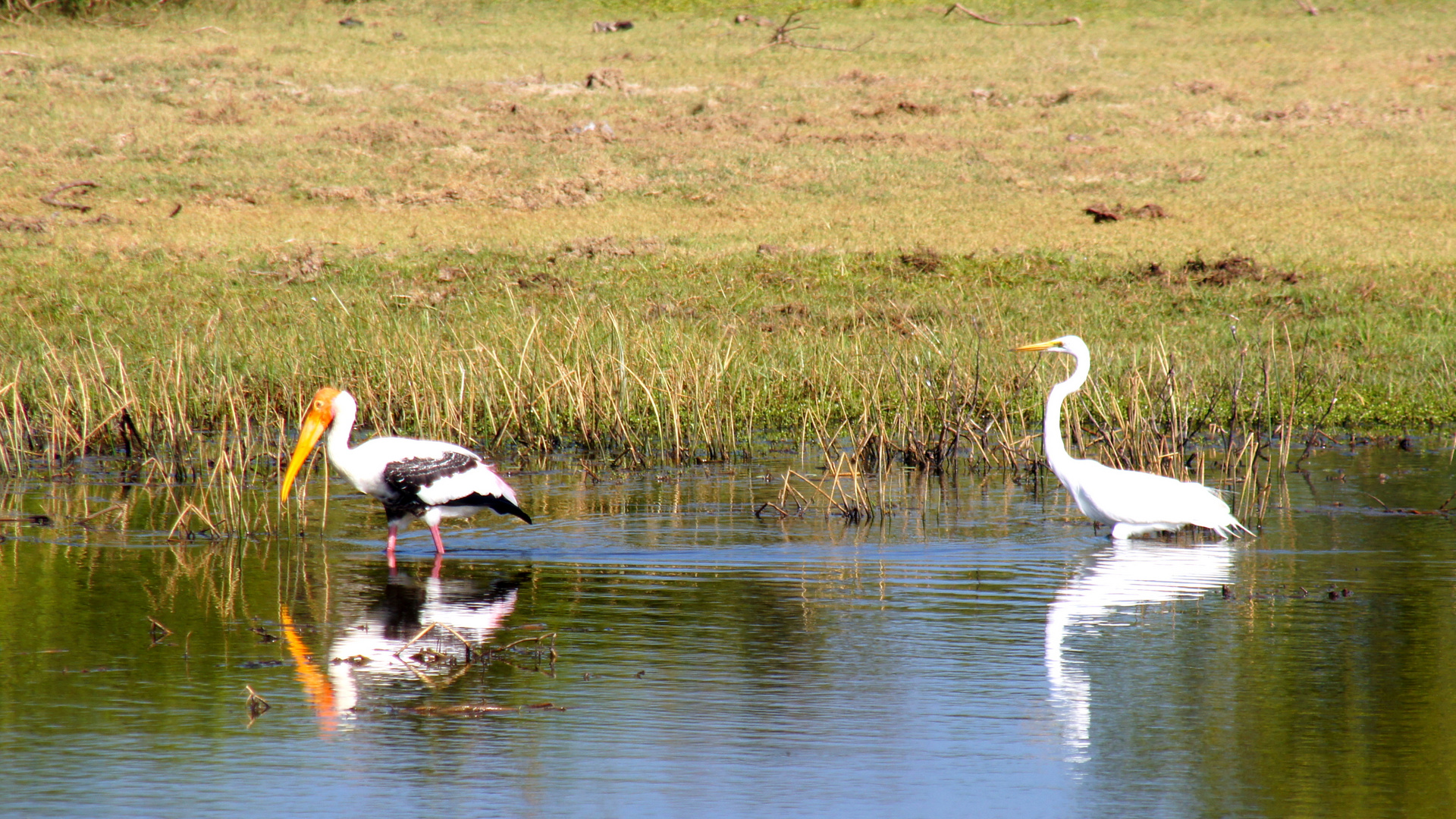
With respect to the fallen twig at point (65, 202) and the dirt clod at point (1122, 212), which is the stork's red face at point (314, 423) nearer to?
the fallen twig at point (65, 202)

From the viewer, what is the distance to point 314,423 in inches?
341

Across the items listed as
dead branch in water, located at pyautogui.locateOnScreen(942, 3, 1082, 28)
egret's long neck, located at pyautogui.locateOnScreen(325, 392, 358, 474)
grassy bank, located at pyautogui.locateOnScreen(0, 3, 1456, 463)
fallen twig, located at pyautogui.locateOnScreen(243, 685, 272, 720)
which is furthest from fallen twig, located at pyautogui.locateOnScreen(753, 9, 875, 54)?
fallen twig, located at pyautogui.locateOnScreen(243, 685, 272, 720)

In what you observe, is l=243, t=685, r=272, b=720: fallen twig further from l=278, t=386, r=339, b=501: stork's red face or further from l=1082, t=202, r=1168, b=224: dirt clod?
l=1082, t=202, r=1168, b=224: dirt clod

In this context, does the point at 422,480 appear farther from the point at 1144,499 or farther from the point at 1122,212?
the point at 1122,212

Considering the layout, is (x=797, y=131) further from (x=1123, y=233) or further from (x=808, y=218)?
(x=1123, y=233)

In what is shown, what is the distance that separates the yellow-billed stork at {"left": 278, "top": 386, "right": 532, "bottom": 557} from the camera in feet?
26.1

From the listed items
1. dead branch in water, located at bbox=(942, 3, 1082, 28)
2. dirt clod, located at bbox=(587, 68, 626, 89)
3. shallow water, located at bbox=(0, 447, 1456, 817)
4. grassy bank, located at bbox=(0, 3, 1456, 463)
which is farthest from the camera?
dead branch in water, located at bbox=(942, 3, 1082, 28)

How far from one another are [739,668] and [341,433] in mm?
3285

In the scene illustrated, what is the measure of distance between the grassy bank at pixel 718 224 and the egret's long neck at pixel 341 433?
2.00 meters

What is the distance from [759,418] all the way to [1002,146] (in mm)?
11824

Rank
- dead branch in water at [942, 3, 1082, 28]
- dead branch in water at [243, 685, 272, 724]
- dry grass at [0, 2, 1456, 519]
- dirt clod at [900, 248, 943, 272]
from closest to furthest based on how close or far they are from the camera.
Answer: dead branch in water at [243, 685, 272, 724] → dry grass at [0, 2, 1456, 519] → dirt clod at [900, 248, 943, 272] → dead branch in water at [942, 3, 1082, 28]

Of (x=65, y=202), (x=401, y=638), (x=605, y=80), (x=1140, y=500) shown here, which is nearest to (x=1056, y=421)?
(x=1140, y=500)

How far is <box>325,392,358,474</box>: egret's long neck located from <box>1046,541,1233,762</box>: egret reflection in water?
354cm

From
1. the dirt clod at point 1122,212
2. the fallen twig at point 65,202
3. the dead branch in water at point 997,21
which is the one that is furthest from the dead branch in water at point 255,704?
the dead branch in water at point 997,21
